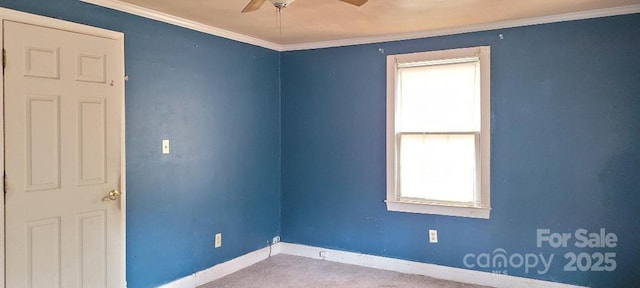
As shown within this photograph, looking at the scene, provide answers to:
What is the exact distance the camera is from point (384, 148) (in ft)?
14.0

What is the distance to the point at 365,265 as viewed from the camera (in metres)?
4.36

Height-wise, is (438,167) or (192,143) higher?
(192,143)

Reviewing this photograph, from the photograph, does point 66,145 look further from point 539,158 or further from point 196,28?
point 539,158

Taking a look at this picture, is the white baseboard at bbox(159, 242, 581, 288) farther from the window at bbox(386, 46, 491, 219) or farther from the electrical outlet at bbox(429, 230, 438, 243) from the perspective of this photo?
Answer: the window at bbox(386, 46, 491, 219)

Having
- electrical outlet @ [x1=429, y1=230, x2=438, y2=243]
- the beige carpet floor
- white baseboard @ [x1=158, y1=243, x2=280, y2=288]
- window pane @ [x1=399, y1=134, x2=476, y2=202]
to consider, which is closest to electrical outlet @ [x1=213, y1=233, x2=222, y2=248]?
white baseboard @ [x1=158, y1=243, x2=280, y2=288]

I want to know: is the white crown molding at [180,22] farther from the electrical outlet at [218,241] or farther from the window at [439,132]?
the electrical outlet at [218,241]

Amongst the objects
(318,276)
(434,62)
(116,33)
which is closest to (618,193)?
(434,62)

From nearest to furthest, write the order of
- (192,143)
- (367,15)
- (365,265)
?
(367,15), (192,143), (365,265)

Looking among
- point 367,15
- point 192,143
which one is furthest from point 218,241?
point 367,15

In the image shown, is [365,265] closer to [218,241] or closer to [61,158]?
[218,241]

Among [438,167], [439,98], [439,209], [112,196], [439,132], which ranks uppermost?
[439,98]

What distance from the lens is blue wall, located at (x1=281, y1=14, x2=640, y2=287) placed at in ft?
11.1

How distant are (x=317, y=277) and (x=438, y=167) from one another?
1.46 metres

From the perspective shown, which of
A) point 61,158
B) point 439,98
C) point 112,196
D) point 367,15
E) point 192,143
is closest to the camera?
point 61,158
